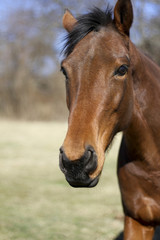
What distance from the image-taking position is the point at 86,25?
248 centimetres

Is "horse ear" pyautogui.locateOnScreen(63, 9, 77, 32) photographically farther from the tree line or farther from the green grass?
the tree line

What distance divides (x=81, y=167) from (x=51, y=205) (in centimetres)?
398

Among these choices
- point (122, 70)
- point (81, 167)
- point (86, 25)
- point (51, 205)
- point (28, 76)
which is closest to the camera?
point (81, 167)

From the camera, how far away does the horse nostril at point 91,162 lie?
207 centimetres

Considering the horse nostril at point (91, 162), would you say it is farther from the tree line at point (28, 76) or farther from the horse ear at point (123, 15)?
the tree line at point (28, 76)

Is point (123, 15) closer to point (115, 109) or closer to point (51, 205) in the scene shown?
point (115, 109)

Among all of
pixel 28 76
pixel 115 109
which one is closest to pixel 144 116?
pixel 115 109

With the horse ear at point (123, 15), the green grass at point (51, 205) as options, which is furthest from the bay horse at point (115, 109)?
the green grass at point (51, 205)

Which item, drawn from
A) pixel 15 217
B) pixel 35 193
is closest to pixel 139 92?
pixel 15 217

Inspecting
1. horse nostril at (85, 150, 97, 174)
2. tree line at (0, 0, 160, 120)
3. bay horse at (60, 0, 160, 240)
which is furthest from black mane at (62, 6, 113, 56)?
tree line at (0, 0, 160, 120)

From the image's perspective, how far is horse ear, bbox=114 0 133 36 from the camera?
98.2 inches

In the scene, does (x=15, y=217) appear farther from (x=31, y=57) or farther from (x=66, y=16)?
(x=31, y=57)

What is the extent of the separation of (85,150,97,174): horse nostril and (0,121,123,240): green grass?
254 centimetres

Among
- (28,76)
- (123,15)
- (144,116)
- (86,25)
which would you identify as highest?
(86,25)
